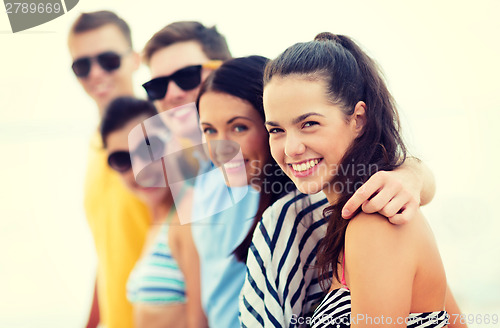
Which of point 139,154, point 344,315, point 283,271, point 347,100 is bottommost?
point 344,315

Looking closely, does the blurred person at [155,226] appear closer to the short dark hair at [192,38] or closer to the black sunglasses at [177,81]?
the black sunglasses at [177,81]

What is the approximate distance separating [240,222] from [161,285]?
53 centimetres

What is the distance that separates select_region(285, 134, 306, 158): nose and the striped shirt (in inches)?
11.0

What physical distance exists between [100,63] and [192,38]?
0.75 m

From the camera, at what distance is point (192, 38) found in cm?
242

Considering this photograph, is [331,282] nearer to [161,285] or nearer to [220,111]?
[220,111]

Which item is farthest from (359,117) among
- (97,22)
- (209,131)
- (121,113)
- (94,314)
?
(94,314)

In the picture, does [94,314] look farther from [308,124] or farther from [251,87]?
[308,124]

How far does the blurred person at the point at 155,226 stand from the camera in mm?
2176

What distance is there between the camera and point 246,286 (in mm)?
1533

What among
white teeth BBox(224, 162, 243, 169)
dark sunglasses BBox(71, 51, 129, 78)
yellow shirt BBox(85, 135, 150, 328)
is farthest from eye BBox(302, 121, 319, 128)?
dark sunglasses BBox(71, 51, 129, 78)

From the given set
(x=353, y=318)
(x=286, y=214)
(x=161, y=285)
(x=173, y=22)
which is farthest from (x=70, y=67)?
(x=353, y=318)

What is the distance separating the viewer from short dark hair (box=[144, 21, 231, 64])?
242 cm

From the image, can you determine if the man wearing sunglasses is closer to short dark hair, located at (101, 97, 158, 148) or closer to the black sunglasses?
short dark hair, located at (101, 97, 158, 148)
